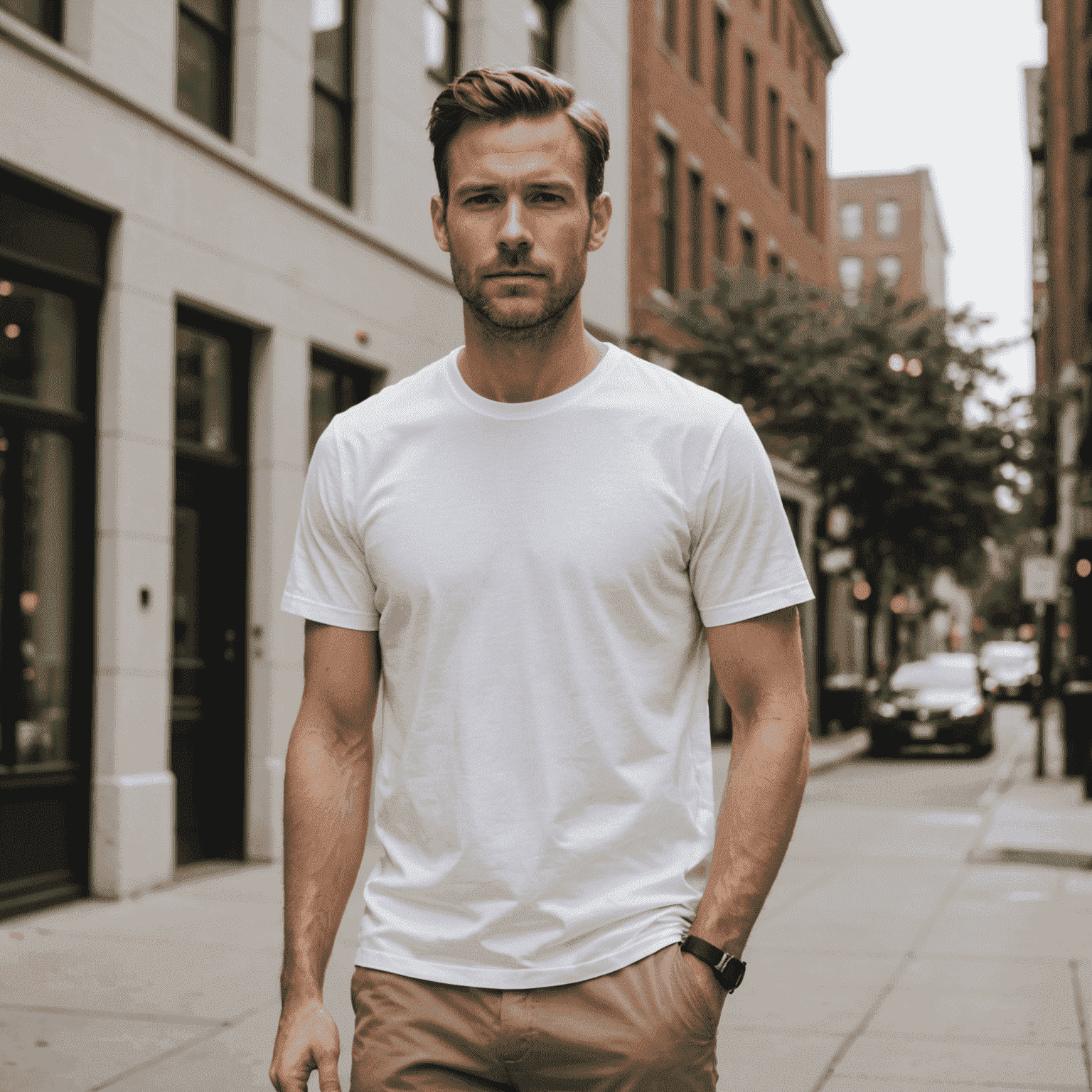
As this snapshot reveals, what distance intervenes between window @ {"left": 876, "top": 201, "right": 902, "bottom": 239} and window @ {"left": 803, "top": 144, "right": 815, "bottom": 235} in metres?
64.5

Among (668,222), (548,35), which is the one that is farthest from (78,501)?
(668,222)

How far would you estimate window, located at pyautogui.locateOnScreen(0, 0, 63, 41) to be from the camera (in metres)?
9.11

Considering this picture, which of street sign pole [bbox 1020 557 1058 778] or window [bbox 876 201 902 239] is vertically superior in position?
window [bbox 876 201 902 239]

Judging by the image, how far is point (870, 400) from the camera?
83.7ft

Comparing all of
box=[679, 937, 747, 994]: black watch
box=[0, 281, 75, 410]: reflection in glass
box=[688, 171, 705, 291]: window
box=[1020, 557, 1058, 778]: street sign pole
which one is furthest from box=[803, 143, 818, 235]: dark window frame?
box=[679, 937, 747, 994]: black watch

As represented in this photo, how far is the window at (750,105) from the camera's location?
2895 cm

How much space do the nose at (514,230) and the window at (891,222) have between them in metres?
98.3

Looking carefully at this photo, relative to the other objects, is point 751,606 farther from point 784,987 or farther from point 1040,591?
point 1040,591

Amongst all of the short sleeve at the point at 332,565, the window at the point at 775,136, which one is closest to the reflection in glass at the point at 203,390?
the short sleeve at the point at 332,565

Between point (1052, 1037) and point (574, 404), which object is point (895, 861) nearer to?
point (1052, 1037)

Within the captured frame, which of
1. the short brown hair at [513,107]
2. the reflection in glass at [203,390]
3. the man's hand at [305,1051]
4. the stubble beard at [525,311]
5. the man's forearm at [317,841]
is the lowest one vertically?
the man's hand at [305,1051]

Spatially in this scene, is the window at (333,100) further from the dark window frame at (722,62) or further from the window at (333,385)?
the dark window frame at (722,62)

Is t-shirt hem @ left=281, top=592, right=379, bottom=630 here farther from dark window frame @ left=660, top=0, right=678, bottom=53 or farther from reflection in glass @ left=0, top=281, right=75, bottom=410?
dark window frame @ left=660, top=0, right=678, bottom=53

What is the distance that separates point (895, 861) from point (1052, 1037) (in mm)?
6181
